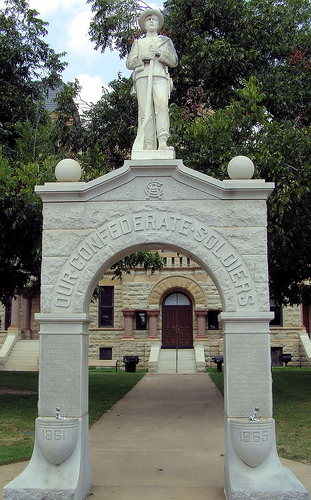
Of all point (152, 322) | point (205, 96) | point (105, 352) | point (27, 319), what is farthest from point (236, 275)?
point (27, 319)

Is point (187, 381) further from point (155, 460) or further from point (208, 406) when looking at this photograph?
point (155, 460)

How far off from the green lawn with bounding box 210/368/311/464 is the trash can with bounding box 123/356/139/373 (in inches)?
155

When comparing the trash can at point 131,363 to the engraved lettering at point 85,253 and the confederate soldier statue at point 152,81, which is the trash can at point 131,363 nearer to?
the confederate soldier statue at point 152,81

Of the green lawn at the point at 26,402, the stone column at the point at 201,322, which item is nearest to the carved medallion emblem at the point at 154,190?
the green lawn at the point at 26,402

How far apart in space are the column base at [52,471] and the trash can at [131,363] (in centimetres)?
1608

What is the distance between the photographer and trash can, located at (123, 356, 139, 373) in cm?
2266

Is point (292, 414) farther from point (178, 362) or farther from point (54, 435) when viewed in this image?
point (178, 362)

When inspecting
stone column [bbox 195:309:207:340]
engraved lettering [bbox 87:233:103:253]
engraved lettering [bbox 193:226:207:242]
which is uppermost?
engraved lettering [bbox 193:226:207:242]

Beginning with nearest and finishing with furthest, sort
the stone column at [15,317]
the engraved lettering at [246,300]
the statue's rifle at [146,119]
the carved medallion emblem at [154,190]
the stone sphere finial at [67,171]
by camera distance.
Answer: the engraved lettering at [246,300], the carved medallion emblem at [154,190], the stone sphere finial at [67,171], the statue's rifle at [146,119], the stone column at [15,317]

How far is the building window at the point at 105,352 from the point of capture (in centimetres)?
2626

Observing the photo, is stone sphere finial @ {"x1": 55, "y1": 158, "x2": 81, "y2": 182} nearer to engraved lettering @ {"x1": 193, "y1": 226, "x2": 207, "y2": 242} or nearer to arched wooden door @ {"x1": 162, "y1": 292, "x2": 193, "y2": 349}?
engraved lettering @ {"x1": 193, "y1": 226, "x2": 207, "y2": 242}

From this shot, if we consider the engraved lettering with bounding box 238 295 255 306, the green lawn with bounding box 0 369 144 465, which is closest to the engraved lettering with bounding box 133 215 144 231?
the engraved lettering with bounding box 238 295 255 306

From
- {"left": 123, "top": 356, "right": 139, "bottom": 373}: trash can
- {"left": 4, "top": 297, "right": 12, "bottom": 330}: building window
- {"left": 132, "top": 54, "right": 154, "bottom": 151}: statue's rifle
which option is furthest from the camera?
{"left": 4, "top": 297, "right": 12, "bottom": 330}: building window

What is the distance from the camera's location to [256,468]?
6.32 meters
